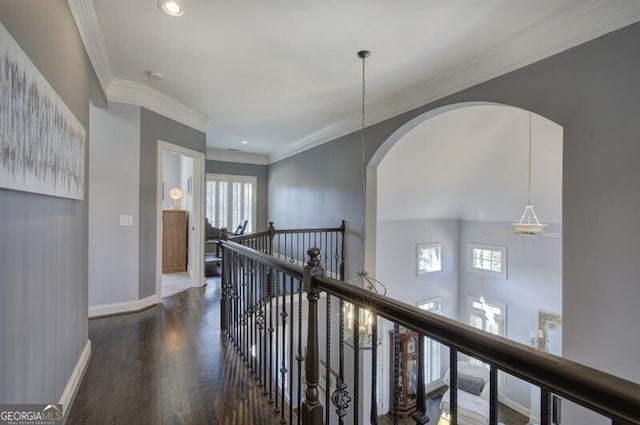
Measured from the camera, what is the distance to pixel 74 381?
81.6 inches

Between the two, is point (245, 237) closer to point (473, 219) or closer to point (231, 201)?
point (231, 201)

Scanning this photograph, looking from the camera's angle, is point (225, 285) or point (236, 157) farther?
point (236, 157)

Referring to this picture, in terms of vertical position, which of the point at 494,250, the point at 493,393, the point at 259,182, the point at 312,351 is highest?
the point at 259,182

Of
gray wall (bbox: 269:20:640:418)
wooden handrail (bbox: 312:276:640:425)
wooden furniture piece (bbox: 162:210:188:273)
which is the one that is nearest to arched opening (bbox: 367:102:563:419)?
gray wall (bbox: 269:20:640:418)

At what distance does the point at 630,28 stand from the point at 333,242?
400cm

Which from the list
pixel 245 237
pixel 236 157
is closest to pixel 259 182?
pixel 236 157

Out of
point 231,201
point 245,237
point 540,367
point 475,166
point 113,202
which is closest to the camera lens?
point 540,367

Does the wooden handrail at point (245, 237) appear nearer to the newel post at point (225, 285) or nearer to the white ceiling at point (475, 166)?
the newel post at point (225, 285)

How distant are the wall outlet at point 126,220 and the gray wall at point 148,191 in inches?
4.7

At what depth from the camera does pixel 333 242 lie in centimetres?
510

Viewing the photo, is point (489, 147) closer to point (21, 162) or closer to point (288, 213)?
point (288, 213)

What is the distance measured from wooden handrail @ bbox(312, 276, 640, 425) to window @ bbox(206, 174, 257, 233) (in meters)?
7.50

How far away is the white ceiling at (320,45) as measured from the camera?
2.17 metres

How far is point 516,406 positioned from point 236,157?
838 cm
